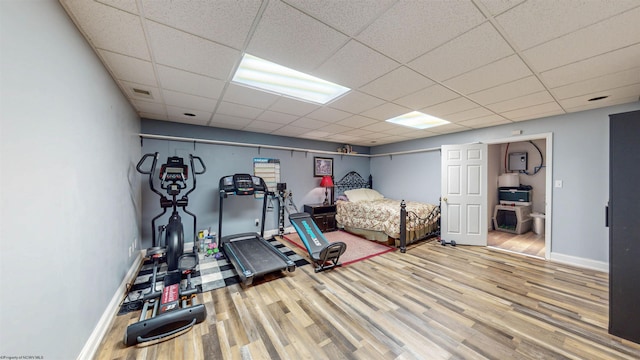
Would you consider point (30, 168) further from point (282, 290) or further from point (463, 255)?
point (463, 255)

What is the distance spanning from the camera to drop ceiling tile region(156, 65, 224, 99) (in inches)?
81.8

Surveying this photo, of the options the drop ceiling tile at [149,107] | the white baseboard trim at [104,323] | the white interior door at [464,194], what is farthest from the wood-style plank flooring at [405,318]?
the drop ceiling tile at [149,107]

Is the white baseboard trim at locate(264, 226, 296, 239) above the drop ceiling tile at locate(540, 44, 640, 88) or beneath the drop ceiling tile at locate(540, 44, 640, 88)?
beneath

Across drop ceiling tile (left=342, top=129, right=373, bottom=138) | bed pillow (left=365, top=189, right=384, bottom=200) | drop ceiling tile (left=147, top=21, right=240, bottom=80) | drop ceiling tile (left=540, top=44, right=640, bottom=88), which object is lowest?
bed pillow (left=365, top=189, right=384, bottom=200)

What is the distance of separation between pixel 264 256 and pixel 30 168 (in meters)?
2.62

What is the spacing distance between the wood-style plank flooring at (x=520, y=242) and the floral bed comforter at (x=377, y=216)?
1.28m

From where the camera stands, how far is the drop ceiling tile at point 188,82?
2078 mm

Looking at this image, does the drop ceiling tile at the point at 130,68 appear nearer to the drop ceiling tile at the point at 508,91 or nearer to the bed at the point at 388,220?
the drop ceiling tile at the point at 508,91

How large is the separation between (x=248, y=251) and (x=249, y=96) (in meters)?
2.36

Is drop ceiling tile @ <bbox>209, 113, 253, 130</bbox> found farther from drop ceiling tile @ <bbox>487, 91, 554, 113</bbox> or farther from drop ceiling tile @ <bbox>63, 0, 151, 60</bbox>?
drop ceiling tile @ <bbox>487, 91, 554, 113</bbox>

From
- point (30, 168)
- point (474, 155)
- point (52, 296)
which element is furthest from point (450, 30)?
point (474, 155)

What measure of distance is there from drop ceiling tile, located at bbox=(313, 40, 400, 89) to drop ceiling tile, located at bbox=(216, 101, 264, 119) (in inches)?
56.5

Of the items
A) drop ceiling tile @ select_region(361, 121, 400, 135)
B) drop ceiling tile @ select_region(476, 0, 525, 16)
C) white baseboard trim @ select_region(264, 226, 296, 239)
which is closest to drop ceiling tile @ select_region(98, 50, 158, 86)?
drop ceiling tile @ select_region(476, 0, 525, 16)

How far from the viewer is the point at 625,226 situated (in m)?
1.87
